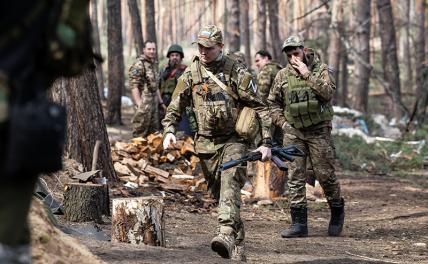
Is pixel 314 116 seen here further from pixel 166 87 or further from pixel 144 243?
pixel 166 87

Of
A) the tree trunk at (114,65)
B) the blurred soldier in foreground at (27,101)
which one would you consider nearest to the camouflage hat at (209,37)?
the blurred soldier in foreground at (27,101)

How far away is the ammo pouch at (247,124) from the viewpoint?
307 inches

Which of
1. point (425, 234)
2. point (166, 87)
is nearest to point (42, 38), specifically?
point (425, 234)

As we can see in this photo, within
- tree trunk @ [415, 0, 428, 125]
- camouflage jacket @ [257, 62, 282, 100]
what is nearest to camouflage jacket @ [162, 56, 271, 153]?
camouflage jacket @ [257, 62, 282, 100]

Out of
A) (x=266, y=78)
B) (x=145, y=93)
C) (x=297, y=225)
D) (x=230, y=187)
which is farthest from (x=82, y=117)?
(x=145, y=93)

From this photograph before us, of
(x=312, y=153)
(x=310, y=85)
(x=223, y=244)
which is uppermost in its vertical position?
(x=310, y=85)

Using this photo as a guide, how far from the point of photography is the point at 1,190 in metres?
3.30

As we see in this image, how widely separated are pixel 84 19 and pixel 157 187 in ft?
28.6

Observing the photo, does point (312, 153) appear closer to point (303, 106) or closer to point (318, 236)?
point (303, 106)

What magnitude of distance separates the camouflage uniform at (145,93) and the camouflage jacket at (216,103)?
26.3 feet

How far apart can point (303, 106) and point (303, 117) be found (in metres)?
0.12

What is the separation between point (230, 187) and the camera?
7.64 m

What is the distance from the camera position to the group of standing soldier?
302 inches

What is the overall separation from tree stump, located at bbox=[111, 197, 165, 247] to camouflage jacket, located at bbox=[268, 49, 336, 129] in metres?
2.30
